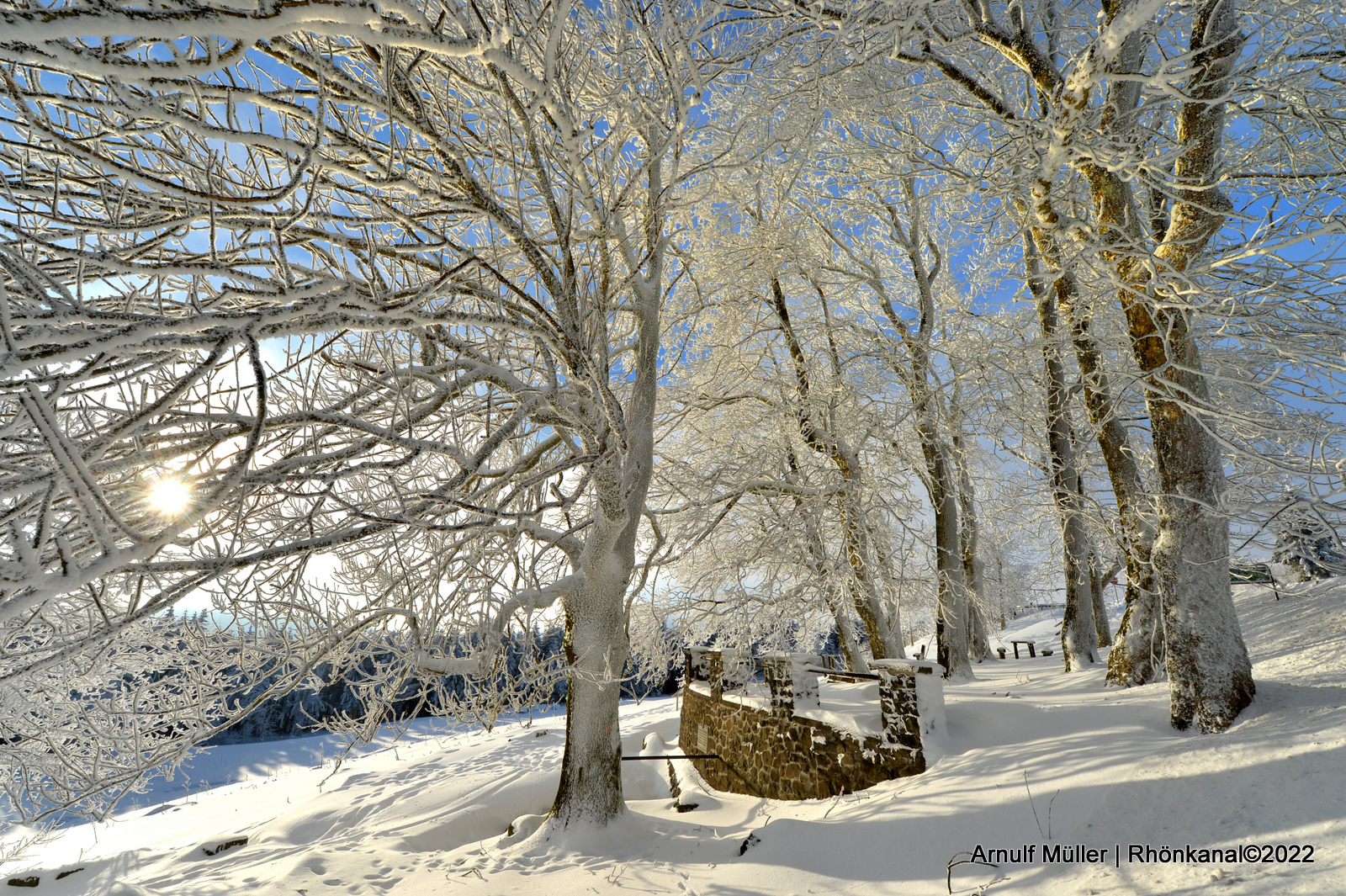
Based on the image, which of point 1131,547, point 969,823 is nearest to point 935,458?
point 1131,547

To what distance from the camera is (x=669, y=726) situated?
12766mm

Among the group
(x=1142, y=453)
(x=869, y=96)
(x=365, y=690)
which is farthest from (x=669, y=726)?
(x=869, y=96)

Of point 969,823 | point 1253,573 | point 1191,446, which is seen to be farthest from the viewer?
point 1253,573

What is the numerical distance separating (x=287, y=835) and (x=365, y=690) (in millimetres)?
6207

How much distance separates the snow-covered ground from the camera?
362 centimetres

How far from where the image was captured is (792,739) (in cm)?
724

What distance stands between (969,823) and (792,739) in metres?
2.96

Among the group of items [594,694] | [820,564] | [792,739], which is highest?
[820,564]

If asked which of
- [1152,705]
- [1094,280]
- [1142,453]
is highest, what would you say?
[1094,280]

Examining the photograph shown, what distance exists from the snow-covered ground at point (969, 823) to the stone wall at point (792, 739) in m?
0.30

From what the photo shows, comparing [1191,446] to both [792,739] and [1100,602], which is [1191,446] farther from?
[1100,602]

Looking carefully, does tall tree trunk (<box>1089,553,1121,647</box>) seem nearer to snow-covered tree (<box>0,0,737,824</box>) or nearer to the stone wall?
the stone wall

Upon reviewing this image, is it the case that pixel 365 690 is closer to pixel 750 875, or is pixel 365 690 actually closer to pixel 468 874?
pixel 468 874

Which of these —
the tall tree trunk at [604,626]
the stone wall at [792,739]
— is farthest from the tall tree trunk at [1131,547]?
the tall tree trunk at [604,626]
